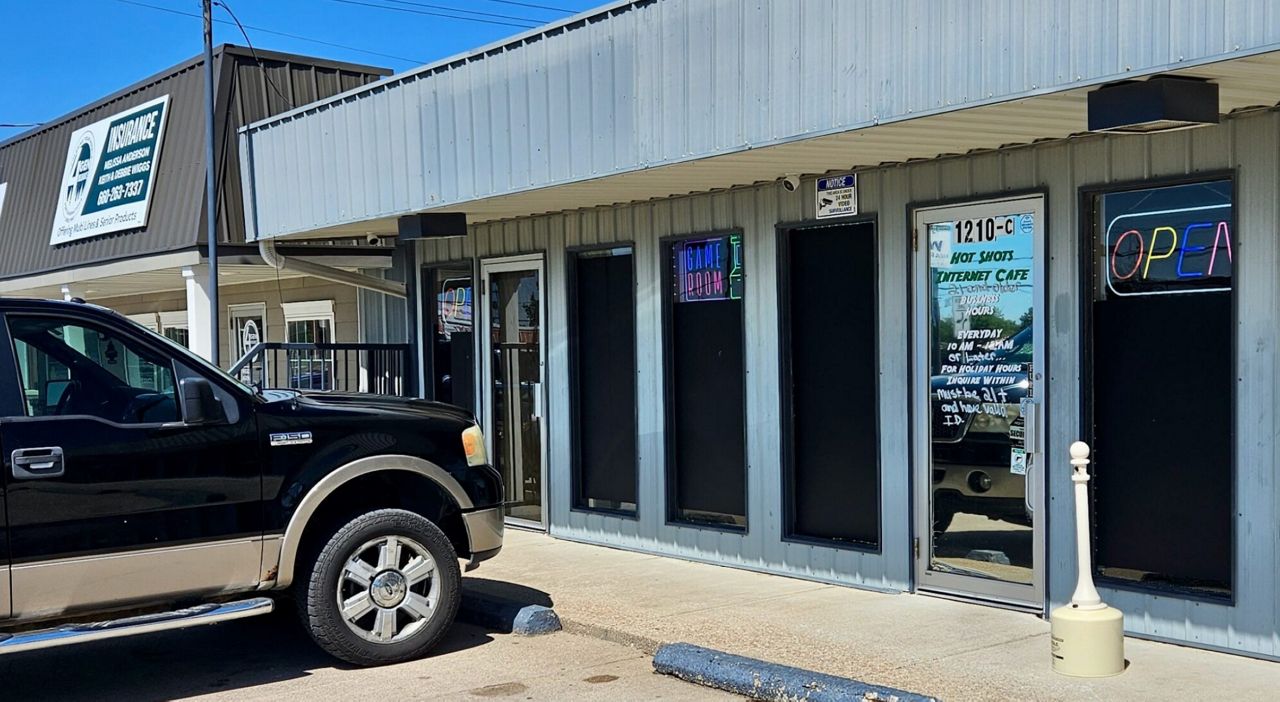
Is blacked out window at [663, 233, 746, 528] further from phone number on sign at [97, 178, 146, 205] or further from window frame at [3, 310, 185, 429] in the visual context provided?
phone number on sign at [97, 178, 146, 205]

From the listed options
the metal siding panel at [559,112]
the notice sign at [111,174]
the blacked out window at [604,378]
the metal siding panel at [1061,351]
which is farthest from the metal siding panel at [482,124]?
the notice sign at [111,174]

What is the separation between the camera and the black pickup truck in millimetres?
6316

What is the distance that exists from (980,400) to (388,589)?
12.1 ft

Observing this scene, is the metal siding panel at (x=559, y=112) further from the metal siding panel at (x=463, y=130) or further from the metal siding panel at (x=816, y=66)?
the metal siding panel at (x=816, y=66)

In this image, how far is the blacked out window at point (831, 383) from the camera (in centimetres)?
871

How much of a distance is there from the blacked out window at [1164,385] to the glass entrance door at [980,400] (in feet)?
1.24

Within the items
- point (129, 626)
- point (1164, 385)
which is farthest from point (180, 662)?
point (1164, 385)

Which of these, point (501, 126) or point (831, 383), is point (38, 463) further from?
point (831, 383)

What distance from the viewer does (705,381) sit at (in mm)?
9891

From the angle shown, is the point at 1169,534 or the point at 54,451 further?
the point at 1169,534

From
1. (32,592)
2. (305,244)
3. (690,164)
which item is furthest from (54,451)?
(305,244)

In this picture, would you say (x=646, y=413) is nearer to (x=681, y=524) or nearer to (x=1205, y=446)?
(x=681, y=524)

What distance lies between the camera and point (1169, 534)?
23.1 feet

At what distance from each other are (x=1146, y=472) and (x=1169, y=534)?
1.15 feet
